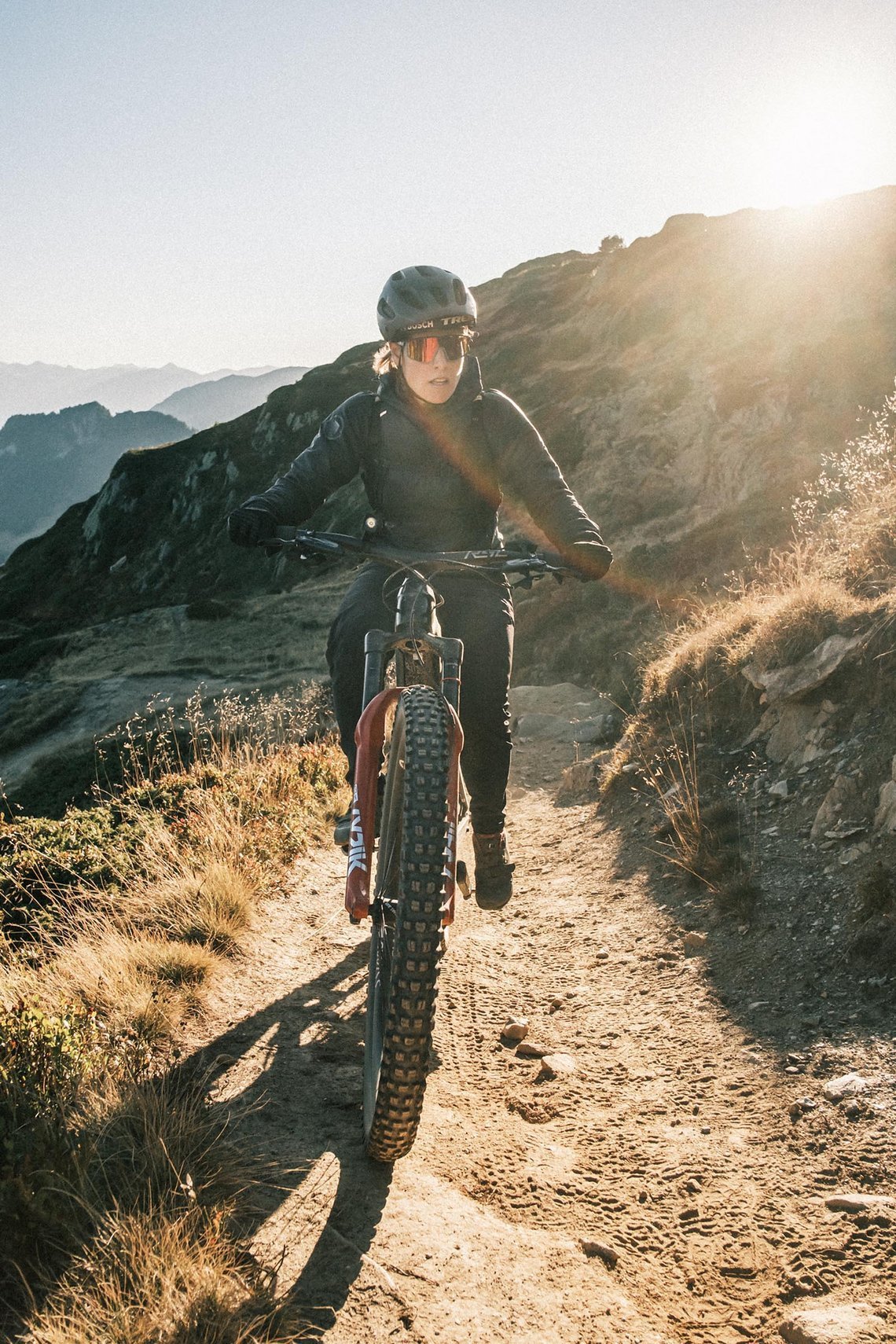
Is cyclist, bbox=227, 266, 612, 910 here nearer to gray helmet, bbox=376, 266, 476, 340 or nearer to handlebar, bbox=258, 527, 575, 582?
gray helmet, bbox=376, 266, 476, 340

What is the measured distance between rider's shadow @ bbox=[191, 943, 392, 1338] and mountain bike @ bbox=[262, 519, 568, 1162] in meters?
0.21

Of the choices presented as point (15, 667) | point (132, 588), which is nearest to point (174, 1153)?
point (15, 667)

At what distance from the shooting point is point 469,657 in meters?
4.04

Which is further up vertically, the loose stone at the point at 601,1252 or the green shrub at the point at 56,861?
the green shrub at the point at 56,861

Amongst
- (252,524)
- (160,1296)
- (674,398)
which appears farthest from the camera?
(674,398)

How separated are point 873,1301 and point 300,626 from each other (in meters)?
34.7

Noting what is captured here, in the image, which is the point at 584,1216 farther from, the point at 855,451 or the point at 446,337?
the point at 855,451

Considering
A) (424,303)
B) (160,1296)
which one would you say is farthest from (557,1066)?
(424,303)

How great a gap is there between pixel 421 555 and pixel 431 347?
3.78 ft

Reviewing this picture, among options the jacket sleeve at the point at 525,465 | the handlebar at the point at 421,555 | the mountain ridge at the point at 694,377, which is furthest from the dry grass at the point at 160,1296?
the mountain ridge at the point at 694,377

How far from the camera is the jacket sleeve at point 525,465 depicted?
4.25 metres

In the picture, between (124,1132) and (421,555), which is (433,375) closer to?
(421,555)

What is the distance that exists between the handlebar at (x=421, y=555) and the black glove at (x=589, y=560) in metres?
0.05

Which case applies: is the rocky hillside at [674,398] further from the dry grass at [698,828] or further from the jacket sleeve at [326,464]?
the jacket sleeve at [326,464]
